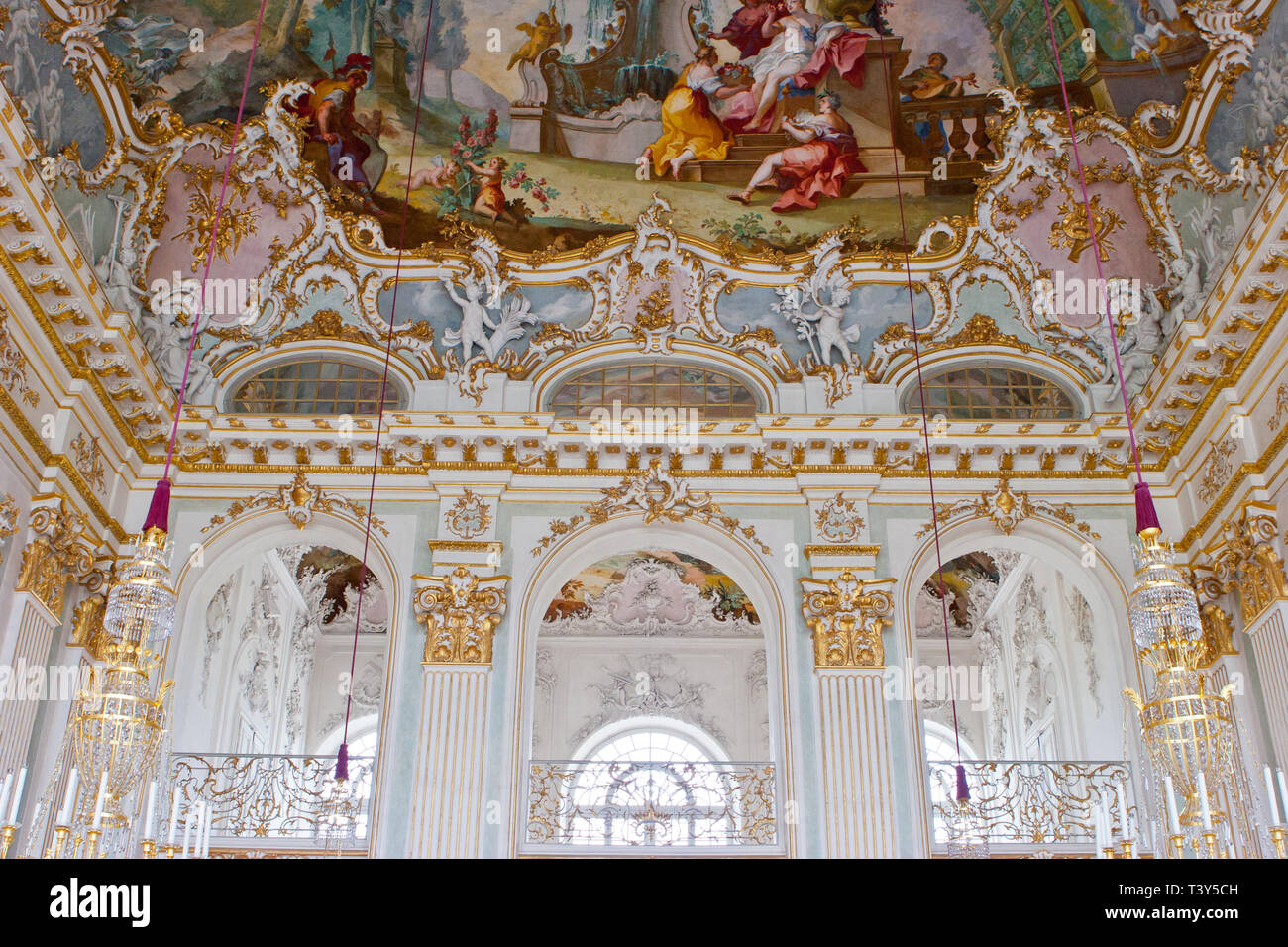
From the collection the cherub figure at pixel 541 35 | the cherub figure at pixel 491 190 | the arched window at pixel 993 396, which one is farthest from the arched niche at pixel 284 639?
the arched window at pixel 993 396

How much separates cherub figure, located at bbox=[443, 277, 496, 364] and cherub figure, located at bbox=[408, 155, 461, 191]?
99 cm

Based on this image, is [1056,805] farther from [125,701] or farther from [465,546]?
[125,701]

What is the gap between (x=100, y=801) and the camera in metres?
7.27

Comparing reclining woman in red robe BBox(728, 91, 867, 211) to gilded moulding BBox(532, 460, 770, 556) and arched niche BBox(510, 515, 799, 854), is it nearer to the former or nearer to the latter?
gilded moulding BBox(532, 460, 770, 556)

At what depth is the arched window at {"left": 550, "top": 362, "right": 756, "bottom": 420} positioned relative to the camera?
12562 mm

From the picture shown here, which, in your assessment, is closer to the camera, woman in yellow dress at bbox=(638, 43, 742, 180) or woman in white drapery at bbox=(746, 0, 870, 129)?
woman in white drapery at bbox=(746, 0, 870, 129)

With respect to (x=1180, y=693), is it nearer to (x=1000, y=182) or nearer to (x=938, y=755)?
(x=1000, y=182)

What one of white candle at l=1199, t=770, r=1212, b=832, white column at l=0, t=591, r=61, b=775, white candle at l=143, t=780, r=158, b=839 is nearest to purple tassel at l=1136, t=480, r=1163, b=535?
white candle at l=1199, t=770, r=1212, b=832

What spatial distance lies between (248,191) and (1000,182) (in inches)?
292

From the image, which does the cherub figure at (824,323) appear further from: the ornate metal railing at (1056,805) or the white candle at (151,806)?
the white candle at (151,806)

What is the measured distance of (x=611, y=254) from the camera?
42.3ft

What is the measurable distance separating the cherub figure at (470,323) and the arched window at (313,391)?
77cm

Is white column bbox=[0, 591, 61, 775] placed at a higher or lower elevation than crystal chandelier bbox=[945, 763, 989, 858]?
higher
